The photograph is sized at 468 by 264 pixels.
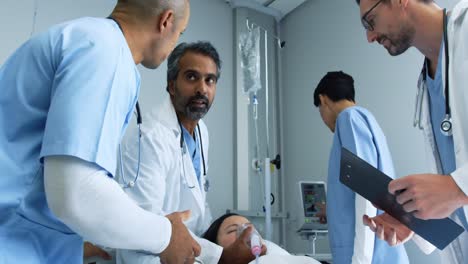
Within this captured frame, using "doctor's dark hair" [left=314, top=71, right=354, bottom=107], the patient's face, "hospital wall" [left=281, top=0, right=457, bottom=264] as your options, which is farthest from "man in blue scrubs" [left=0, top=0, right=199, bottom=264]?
"hospital wall" [left=281, top=0, right=457, bottom=264]

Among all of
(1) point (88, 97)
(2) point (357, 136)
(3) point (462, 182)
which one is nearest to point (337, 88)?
(2) point (357, 136)

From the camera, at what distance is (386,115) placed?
2.63 metres

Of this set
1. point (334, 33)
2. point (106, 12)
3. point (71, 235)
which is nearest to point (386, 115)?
point (334, 33)

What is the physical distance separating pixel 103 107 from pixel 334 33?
8.84 ft

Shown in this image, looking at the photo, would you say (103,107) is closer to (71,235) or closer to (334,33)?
(71,235)

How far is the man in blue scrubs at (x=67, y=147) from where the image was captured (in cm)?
71

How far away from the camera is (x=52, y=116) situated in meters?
0.72

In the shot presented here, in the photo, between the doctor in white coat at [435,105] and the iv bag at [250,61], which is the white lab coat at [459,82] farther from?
the iv bag at [250,61]

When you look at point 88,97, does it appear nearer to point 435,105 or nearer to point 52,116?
point 52,116

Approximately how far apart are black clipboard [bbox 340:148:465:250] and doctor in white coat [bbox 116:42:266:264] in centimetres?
74

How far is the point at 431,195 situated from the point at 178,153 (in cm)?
116

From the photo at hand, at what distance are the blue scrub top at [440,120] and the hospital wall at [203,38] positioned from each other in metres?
1.87

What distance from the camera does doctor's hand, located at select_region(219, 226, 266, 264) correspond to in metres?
1.77

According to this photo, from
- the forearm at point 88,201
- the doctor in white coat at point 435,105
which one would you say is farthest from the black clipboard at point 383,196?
the forearm at point 88,201
